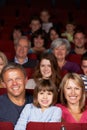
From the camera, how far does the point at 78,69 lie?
3.62m

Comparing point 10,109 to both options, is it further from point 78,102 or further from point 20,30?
point 20,30

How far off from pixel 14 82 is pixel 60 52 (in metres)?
1.11

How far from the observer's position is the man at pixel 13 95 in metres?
2.60

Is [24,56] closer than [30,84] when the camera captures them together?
No

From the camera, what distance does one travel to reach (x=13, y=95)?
8.62 feet

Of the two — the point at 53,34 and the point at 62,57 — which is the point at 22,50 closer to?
the point at 62,57

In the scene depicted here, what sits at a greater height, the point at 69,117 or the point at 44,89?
the point at 44,89

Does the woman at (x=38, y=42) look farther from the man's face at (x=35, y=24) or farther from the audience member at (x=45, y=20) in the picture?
the audience member at (x=45, y=20)

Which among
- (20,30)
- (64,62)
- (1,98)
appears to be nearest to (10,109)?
(1,98)

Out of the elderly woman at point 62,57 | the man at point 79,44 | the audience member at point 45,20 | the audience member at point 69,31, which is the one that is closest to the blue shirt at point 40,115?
the elderly woman at point 62,57

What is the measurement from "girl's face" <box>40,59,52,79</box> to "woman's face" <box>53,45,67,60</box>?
47 centimetres

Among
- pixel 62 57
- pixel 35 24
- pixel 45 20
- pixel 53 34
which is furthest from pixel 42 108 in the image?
pixel 45 20

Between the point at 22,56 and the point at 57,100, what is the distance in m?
1.12

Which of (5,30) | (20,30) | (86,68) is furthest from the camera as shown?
(5,30)
